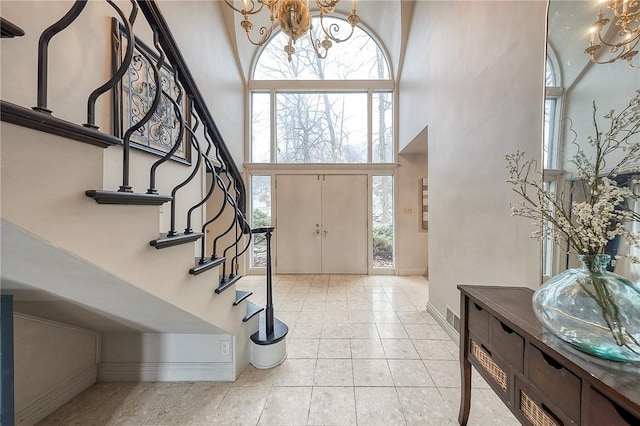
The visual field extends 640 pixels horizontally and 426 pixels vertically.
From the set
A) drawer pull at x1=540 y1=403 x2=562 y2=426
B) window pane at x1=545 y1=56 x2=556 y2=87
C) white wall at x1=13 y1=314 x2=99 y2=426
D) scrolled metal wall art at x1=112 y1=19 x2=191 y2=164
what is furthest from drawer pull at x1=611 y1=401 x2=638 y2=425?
white wall at x1=13 y1=314 x2=99 y2=426

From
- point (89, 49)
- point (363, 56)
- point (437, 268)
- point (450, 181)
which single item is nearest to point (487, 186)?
point (450, 181)

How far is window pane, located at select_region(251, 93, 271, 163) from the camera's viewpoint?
4723 mm

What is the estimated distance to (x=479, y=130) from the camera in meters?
1.98

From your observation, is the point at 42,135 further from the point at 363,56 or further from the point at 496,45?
the point at 363,56

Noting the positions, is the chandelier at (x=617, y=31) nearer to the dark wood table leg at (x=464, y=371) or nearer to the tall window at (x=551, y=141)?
the tall window at (x=551, y=141)

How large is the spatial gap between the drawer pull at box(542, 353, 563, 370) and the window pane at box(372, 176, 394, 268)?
3826 millimetres

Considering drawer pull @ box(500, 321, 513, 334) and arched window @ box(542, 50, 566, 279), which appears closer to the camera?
drawer pull @ box(500, 321, 513, 334)

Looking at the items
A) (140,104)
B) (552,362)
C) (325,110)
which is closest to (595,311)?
(552,362)

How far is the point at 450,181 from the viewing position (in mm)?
2480

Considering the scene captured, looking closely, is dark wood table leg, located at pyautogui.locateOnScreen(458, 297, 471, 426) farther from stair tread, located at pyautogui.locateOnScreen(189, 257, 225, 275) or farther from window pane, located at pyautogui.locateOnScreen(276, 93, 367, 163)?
window pane, located at pyautogui.locateOnScreen(276, 93, 367, 163)

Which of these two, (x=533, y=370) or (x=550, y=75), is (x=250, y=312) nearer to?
(x=533, y=370)

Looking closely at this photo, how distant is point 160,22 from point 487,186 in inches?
88.3

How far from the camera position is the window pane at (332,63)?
4.69 meters

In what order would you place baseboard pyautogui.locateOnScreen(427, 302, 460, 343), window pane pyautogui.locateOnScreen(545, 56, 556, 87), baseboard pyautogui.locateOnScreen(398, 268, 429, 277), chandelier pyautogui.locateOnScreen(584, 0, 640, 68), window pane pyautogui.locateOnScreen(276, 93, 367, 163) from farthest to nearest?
window pane pyautogui.locateOnScreen(276, 93, 367, 163), baseboard pyautogui.locateOnScreen(398, 268, 429, 277), baseboard pyautogui.locateOnScreen(427, 302, 460, 343), window pane pyautogui.locateOnScreen(545, 56, 556, 87), chandelier pyautogui.locateOnScreen(584, 0, 640, 68)
